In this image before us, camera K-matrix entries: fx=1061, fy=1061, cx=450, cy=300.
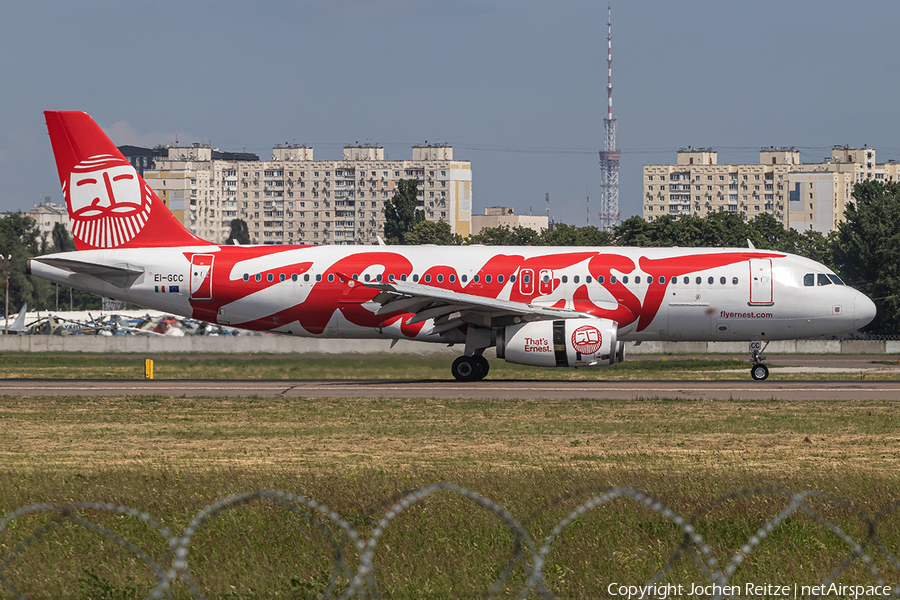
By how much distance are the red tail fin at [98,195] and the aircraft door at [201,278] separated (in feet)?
4.40

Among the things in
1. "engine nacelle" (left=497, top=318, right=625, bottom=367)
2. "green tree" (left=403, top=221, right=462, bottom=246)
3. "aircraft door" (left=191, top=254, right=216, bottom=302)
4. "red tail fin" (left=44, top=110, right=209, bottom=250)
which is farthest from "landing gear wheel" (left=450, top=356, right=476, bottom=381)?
"green tree" (left=403, top=221, right=462, bottom=246)

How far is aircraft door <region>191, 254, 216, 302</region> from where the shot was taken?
3481cm

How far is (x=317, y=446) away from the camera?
1889cm

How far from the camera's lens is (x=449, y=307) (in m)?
32.6

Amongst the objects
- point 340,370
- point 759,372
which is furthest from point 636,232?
point 340,370

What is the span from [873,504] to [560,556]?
15.4 feet

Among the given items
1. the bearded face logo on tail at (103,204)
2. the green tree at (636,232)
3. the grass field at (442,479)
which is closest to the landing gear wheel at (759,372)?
the grass field at (442,479)

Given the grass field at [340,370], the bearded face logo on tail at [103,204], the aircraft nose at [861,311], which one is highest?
the bearded face logo on tail at [103,204]

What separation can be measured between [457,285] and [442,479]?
783 inches

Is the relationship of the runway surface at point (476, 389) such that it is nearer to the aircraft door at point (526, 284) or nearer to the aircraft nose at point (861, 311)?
the aircraft nose at point (861, 311)

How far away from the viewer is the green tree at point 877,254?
253ft

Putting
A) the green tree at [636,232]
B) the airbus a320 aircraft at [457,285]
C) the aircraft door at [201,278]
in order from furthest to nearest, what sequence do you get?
the green tree at [636,232] < the aircraft door at [201,278] < the airbus a320 aircraft at [457,285]

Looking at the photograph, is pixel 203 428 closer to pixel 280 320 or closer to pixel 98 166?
pixel 280 320

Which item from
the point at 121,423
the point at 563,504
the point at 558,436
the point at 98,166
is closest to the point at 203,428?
the point at 121,423
